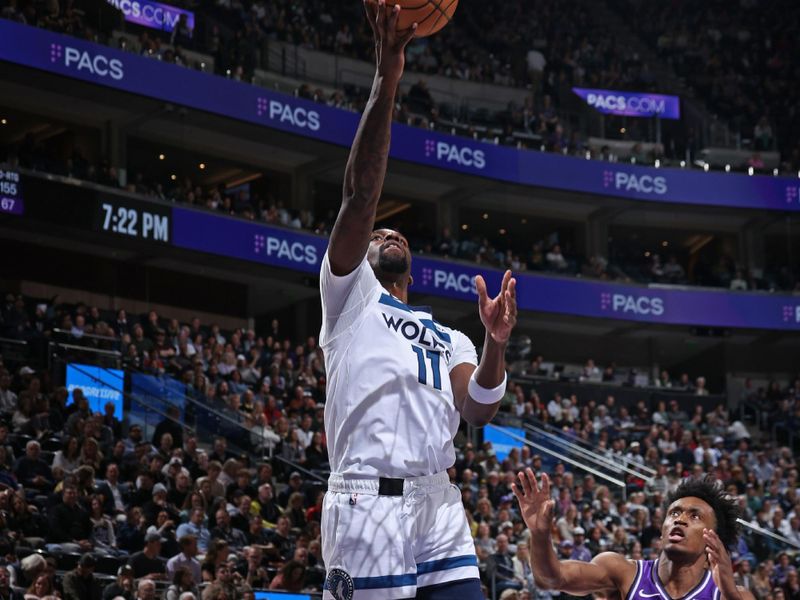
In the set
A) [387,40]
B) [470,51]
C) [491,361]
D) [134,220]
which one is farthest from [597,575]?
[470,51]

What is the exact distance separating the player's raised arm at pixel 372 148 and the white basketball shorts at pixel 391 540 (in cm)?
90

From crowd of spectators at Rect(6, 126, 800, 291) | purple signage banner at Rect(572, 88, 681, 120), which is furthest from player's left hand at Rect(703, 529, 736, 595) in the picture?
purple signage banner at Rect(572, 88, 681, 120)

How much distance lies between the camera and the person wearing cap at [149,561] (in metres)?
12.4

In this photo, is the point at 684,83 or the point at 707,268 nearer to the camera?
the point at 707,268

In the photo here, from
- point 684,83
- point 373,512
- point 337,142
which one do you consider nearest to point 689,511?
point 373,512

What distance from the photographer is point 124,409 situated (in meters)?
17.0

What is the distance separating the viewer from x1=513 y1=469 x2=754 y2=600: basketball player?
598 cm

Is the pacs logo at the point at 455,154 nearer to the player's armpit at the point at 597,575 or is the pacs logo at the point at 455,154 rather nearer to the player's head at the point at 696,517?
the player's head at the point at 696,517

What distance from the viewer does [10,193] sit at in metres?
22.9

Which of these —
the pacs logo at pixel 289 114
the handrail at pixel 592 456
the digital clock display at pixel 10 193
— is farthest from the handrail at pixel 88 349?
the pacs logo at pixel 289 114

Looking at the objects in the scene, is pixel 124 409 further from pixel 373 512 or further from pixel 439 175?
pixel 439 175

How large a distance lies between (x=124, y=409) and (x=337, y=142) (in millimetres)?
13836

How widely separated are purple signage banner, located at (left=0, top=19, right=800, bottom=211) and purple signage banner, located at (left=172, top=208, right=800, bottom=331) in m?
2.64

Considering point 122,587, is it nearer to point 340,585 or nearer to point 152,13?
point 340,585
